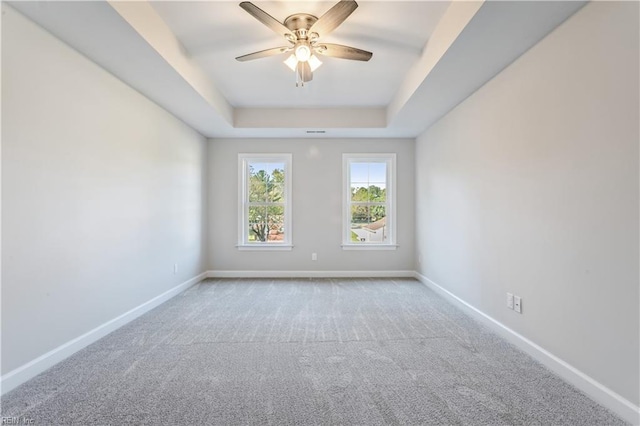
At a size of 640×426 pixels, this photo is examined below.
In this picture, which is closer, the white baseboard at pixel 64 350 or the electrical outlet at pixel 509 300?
the white baseboard at pixel 64 350

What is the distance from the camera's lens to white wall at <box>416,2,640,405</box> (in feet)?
5.39

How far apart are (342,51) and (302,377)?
2518 millimetres

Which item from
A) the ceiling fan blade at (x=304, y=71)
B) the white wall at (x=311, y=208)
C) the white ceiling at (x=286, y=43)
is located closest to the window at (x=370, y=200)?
the white wall at (x=311, y=208)

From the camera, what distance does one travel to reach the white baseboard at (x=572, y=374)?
1613 millimetres

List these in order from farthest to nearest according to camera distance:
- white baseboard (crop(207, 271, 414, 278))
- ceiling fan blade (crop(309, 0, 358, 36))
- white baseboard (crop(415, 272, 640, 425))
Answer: white baseboard (crop(207, 271, 414, 278)) → ceiling fan blade (crop(309, 0, 358, 36)) → white baseboard (crop(415, 272, 640, 425))

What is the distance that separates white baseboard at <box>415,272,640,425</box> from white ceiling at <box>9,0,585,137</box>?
2.23 meters

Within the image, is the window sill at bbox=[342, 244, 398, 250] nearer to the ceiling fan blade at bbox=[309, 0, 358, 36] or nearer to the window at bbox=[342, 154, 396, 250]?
the window at bbox=[342, 154, 396, 250]

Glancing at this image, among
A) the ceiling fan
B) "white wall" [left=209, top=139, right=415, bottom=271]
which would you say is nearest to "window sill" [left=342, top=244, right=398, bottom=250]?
"white wall" [left=209, top=139, right=415, bottom=271]

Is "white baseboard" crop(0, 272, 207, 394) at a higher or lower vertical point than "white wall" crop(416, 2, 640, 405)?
lower

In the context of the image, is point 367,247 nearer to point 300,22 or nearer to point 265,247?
point 265,247

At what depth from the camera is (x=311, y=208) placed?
17.1ft

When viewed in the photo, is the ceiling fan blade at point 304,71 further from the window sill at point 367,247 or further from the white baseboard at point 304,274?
the white baseboard at point 304,274

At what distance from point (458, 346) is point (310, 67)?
8.70 ft

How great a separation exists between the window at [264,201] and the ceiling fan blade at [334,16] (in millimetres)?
3024
